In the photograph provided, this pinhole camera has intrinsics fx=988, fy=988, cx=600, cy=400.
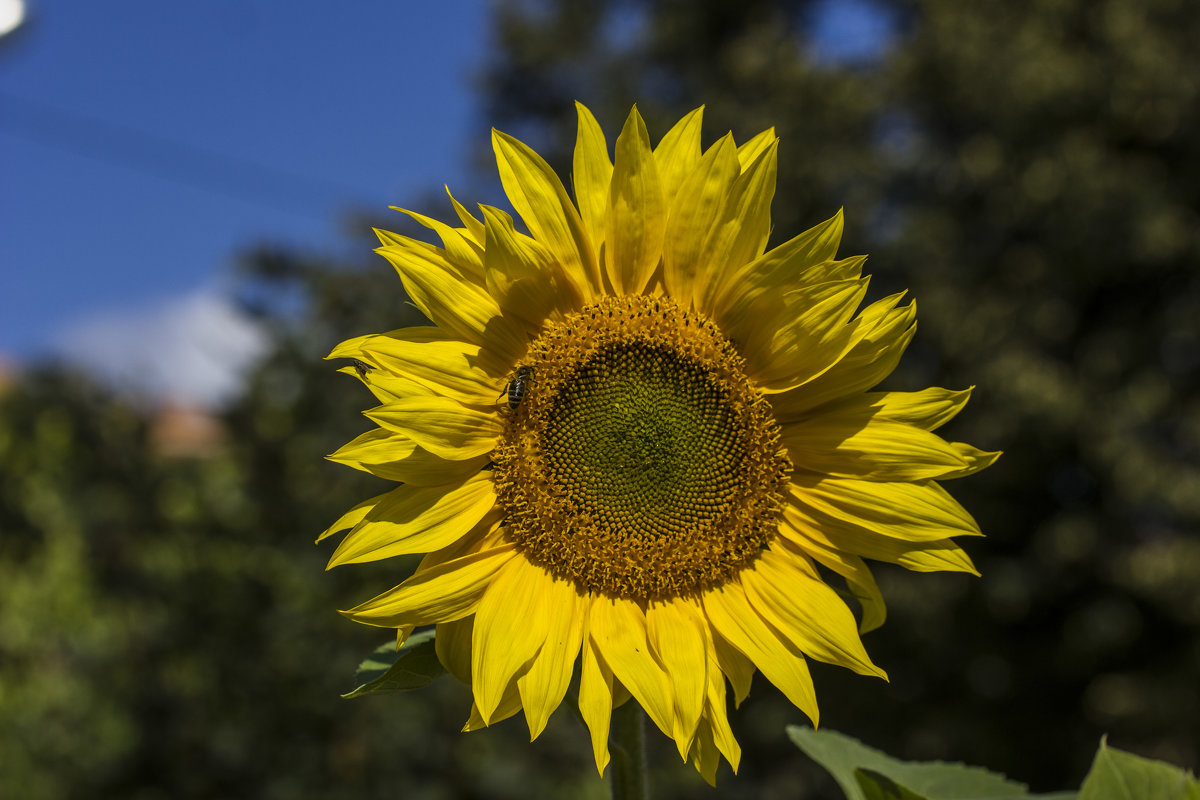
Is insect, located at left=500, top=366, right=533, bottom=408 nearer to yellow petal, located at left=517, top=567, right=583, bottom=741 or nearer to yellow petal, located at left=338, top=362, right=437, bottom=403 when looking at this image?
yellow petal, located at left=338, top=362, right=437, bottom=403

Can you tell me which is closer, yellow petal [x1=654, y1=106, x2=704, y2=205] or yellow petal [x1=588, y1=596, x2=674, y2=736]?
yellow petal [x1=588, y1=596, x2=674, y2=736]

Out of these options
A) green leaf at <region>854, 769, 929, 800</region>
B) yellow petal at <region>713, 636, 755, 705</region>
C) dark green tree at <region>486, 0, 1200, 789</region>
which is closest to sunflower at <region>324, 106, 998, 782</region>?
yellow petal at <region>713, 636, 755, 705</region>

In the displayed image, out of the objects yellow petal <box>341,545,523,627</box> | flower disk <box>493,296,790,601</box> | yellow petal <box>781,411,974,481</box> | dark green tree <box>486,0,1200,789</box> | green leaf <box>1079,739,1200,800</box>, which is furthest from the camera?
dark green tree <box>486,0,1200,789</box>

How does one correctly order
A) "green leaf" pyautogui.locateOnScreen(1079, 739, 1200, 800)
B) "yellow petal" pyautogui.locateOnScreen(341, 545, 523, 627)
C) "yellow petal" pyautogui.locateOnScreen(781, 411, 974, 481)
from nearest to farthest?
"green leaf" pyautogui.locateOnScreen(1079, 739, 1200, 800) → "yellow petal" pyautogui.locateOnScreen(341, 545, 523, 627) → "yellow petal" pyautogui.locateOnScreen(781, 411, 974, 481)

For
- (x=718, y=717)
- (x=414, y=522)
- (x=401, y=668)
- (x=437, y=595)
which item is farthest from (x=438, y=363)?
(x=718, y=717)

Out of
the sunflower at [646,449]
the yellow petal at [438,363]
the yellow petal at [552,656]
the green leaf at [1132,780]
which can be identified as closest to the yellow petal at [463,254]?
the sunflower at [646,449]

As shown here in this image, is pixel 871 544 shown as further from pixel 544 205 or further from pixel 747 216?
pixel 544 205

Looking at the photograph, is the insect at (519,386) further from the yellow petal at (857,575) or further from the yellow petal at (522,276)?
the yellow petal at (857,575)
